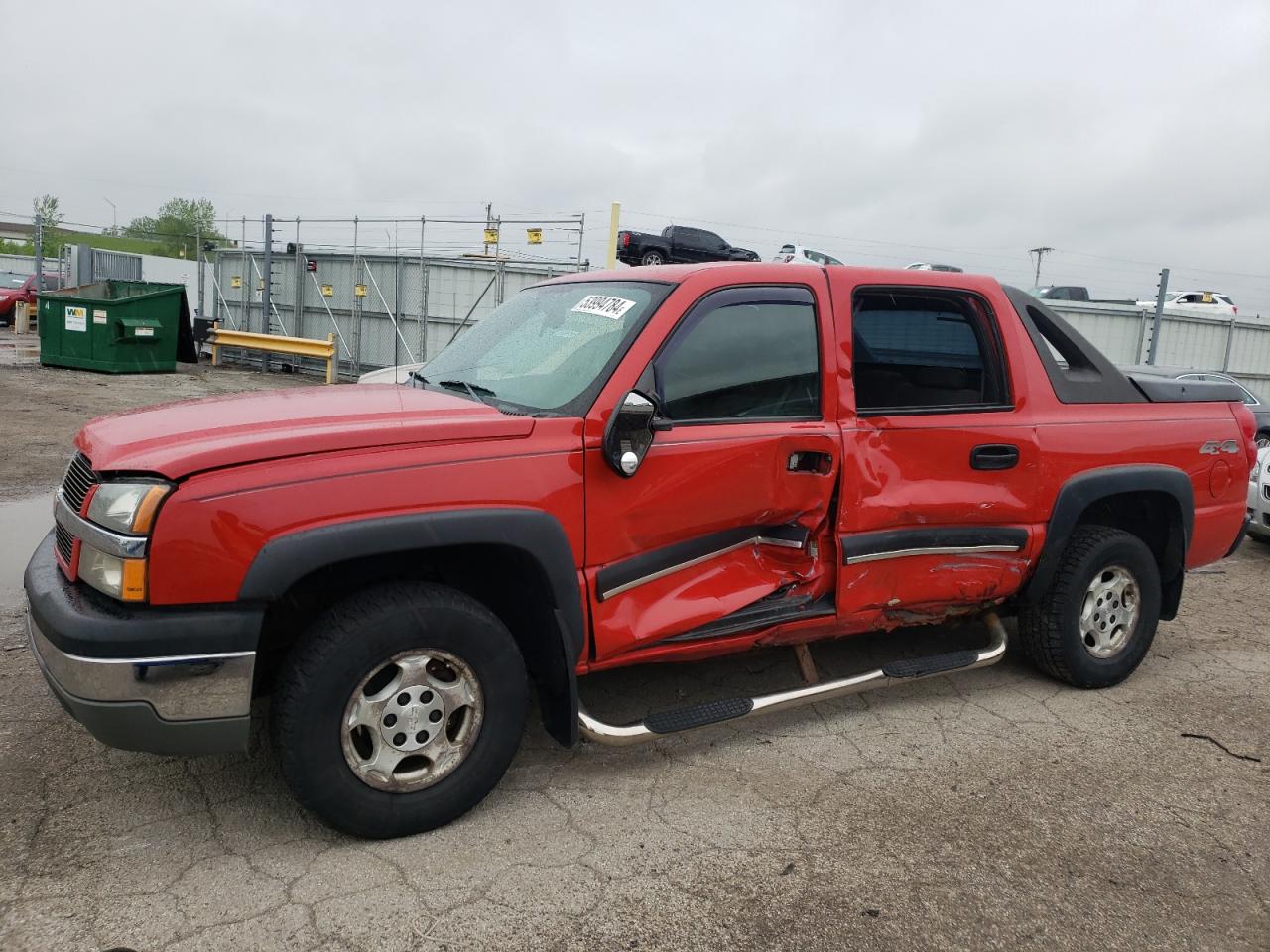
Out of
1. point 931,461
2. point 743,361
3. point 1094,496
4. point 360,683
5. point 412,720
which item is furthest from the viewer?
point 1094,496

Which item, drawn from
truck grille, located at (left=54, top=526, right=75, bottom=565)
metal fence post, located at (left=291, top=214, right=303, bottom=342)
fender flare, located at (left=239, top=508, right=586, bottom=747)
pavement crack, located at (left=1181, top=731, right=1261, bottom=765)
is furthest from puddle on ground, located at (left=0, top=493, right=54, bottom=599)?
metal fence post, located at (left=291, top=214, right=303, bottom=342)

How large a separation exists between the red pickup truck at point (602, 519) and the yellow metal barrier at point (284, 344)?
14007 mm

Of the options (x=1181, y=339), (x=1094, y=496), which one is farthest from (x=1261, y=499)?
(x=1181, y=339)

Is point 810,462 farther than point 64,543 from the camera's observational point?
Yes

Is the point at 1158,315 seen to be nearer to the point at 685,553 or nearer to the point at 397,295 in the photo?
the point at 397,295

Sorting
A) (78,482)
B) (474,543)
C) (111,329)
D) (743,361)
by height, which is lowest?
(474,543)

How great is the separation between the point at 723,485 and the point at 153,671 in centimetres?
182

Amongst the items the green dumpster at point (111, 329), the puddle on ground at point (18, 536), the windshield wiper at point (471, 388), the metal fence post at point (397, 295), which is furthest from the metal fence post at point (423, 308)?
the windshield wiper at point (471, 388)

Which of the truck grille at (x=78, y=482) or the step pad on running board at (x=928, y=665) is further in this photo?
the step pad on running board at (x=928, y=665)

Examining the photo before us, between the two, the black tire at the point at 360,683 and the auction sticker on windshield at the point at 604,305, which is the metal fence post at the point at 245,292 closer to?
the auction sticker on windshield at the point at 604,305

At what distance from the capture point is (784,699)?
360 centimetres

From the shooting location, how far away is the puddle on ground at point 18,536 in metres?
5.06

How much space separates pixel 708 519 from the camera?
11.0 feet

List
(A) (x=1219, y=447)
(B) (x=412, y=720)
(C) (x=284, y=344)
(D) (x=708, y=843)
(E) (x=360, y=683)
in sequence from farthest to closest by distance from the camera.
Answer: (C) (x=284, y=344)
(A) (x=1219, y=447)
(D) (x=708, y=843)
(B) (x=412, y=720)
(E) (x=360, y=683)
